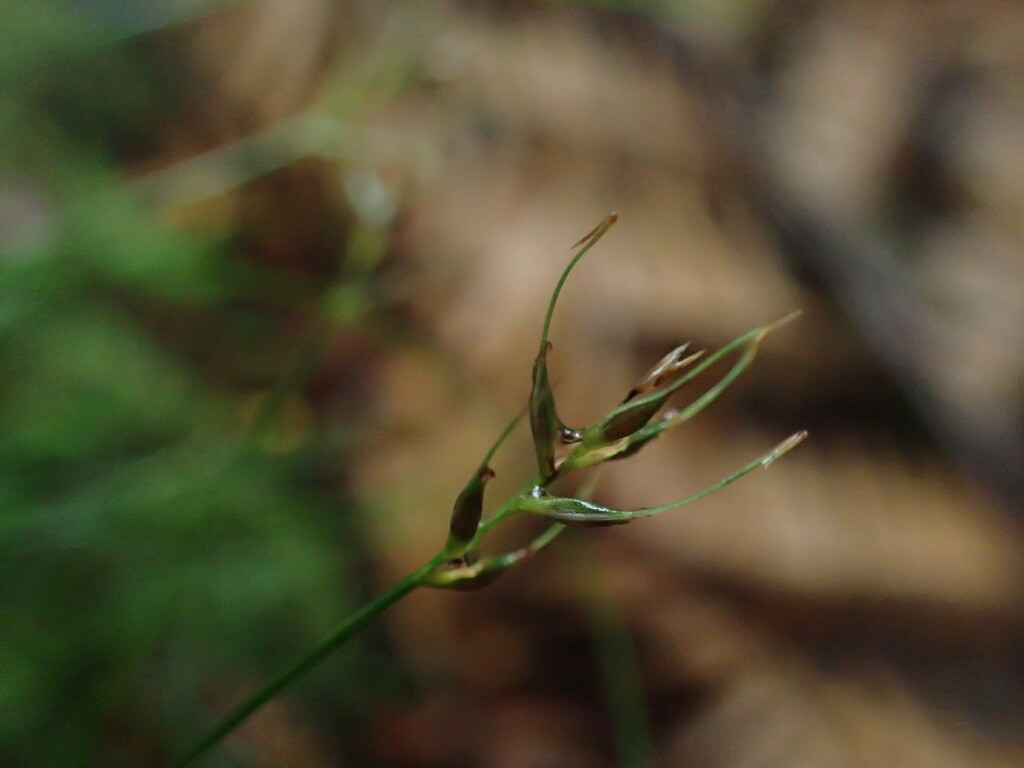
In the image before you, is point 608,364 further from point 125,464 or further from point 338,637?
point 338,637

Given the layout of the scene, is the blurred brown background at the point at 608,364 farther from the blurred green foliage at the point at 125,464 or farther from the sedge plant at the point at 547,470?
the sedge plant at the point at 547,470

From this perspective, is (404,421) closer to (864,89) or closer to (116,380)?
(116,380)

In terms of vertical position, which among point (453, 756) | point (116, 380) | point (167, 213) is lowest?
point (453, 756)

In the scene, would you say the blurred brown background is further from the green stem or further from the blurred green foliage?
the green stem

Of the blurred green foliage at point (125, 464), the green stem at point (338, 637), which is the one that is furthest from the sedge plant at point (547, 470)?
the blurred green foliage at point (125, 464)

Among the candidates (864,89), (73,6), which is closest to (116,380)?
(73,6)

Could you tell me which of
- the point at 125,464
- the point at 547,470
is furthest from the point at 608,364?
the point at 547,470
